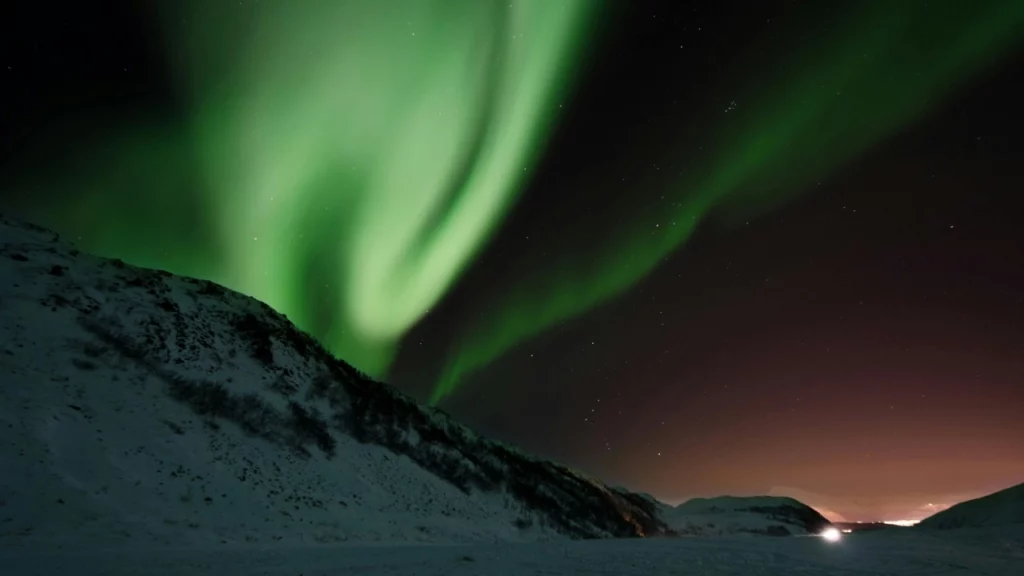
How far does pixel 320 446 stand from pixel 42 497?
66.7 feet

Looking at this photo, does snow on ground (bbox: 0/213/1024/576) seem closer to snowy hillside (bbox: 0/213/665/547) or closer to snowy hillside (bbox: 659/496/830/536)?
snowy hillside (bbox: 0/213/665/547)

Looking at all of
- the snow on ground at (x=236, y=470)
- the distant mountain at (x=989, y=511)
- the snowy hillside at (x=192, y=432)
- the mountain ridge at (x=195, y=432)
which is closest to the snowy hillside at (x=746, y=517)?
the snow on ground at (x=236, y=470)

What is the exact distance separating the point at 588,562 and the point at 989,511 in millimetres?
29570

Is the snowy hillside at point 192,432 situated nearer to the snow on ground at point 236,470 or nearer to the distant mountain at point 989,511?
the snow on ground at point 236,470

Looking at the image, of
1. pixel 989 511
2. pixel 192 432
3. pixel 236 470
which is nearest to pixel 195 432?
pixel 192 432

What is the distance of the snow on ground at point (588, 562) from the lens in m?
11.0

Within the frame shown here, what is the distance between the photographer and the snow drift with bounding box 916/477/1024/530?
26.4m

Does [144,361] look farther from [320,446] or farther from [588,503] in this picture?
[588,503]

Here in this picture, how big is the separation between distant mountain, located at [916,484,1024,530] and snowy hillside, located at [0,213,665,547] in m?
29.0

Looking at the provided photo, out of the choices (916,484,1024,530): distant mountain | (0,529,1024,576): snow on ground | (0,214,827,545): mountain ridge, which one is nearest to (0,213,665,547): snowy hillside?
(0,214,827,545): mountain ridge

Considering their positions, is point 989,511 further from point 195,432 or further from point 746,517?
point 746,517

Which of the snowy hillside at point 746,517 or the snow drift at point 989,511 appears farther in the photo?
the snowy hillside at point 746,517

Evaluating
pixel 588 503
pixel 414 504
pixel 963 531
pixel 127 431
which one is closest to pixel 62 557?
pixel 127 431

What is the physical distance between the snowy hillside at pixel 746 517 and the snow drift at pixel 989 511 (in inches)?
2642
